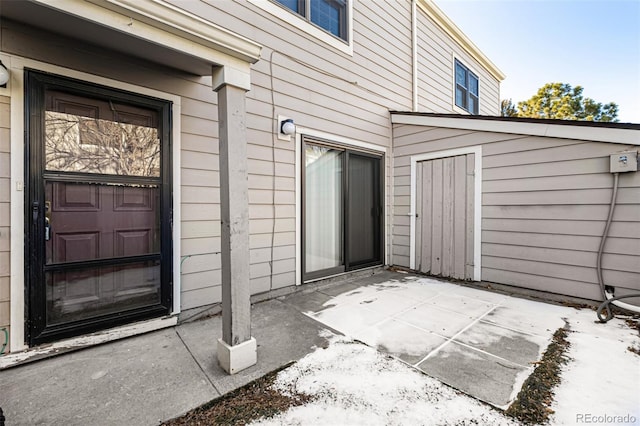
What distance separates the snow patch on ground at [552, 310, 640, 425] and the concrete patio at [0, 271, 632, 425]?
0.66 feet

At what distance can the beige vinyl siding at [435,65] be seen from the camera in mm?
5598

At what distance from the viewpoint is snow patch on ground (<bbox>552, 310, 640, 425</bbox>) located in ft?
4.62

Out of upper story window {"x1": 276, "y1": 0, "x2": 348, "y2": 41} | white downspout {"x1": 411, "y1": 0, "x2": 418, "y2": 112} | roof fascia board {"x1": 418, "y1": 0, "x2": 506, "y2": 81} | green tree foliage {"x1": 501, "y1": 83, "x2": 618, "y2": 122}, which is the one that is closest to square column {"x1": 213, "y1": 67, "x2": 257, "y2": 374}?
upper story window {"x1": 276, "y1": 0, "x2": 348, "y2": 41}

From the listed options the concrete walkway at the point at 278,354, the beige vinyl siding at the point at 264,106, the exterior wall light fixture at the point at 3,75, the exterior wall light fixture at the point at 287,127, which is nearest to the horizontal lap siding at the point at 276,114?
the beige vinyl siding at the point at 264,106

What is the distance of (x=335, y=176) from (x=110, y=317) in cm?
302

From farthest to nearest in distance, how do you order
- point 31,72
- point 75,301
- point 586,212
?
point 586,212
point 75,301
point 31,72

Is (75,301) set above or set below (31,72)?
below

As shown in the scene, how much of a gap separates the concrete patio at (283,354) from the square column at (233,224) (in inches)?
6.9

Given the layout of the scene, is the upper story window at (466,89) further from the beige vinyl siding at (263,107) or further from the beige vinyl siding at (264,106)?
the beige vinyl siding at (263,107)

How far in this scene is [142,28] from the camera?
1547 millimetres

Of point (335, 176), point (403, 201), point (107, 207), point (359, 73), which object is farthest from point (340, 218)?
point (107, 207)

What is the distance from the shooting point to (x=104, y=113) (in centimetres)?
223

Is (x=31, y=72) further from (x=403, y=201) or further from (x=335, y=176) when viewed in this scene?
(x=403, y=201)

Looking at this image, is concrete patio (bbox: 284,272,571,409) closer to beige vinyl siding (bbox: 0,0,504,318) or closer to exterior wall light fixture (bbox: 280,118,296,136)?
beige vinyl siding (bbox: 0,0,504,318)
